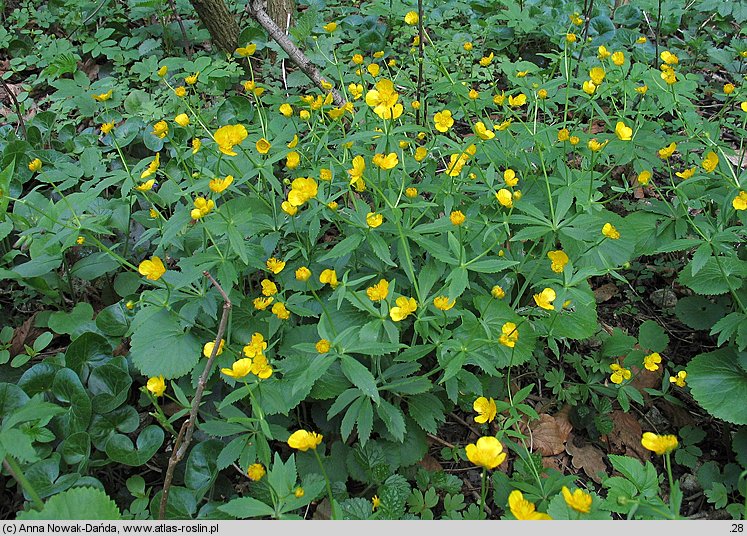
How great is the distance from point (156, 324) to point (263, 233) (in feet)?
1.72

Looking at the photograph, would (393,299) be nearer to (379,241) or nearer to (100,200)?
(379,241)

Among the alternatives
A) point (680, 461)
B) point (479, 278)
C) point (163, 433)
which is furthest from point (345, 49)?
point (680, 461)

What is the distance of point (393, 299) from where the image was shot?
1932mm

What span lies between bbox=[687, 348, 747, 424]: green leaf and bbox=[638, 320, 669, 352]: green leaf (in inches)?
7.5

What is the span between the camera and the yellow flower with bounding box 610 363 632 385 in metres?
2.20

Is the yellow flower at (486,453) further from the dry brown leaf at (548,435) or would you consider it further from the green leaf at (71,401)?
the green leaf at (71,401)

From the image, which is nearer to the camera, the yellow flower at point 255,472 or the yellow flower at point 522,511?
the yellow flower at point 522,511

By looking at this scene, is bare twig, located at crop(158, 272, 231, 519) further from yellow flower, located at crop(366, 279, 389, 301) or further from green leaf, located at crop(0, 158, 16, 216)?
green leaf, located at crop(0, 158, 16, 216)

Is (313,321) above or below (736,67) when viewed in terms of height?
above

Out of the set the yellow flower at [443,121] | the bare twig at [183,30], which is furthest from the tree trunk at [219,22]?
the yellow flower at [443,121]

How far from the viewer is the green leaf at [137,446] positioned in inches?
78.5

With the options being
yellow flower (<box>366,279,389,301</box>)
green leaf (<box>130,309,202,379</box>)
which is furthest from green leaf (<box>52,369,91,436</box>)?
yellow flower (<box>366,279,389,301</box>)

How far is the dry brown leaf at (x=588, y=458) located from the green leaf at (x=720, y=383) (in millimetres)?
419

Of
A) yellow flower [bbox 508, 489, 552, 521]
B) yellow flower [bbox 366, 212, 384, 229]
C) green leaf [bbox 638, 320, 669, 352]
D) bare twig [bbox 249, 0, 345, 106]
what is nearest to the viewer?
yellow flower [bbox 508, 489, 552, 521]
